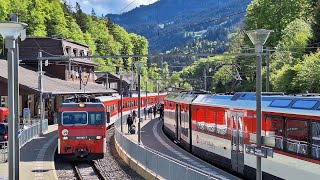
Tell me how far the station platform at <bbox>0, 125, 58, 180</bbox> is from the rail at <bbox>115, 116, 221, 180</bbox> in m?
3.57

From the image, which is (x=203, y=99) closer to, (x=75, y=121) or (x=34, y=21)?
(x=75, y=121)

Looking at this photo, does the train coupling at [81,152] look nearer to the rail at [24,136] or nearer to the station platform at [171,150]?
the rail at [24,136]

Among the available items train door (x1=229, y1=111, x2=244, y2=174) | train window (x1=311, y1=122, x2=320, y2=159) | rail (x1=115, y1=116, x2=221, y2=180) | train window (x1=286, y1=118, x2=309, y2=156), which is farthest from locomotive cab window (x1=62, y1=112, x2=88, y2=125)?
train window (x1=311, y1=122, x2=320, y2=159)

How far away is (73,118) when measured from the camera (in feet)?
79.0

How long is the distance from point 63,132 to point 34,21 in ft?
196

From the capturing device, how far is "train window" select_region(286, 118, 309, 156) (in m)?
14.0

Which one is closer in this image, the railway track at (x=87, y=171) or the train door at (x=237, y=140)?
the train door at (x=237, y=140)

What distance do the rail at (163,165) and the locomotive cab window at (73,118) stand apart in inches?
95.4

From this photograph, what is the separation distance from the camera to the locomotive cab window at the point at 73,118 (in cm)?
2405

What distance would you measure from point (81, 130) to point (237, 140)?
8222 mm

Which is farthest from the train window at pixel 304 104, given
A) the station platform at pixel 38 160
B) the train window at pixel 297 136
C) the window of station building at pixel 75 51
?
the window of station building at pixel 75 51

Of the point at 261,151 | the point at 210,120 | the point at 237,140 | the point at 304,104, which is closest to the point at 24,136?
the point at 210,120

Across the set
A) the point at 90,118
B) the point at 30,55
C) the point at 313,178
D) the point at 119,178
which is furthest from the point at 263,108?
the point at 30,55

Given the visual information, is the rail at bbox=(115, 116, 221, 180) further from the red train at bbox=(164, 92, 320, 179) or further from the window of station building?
the window of station building
